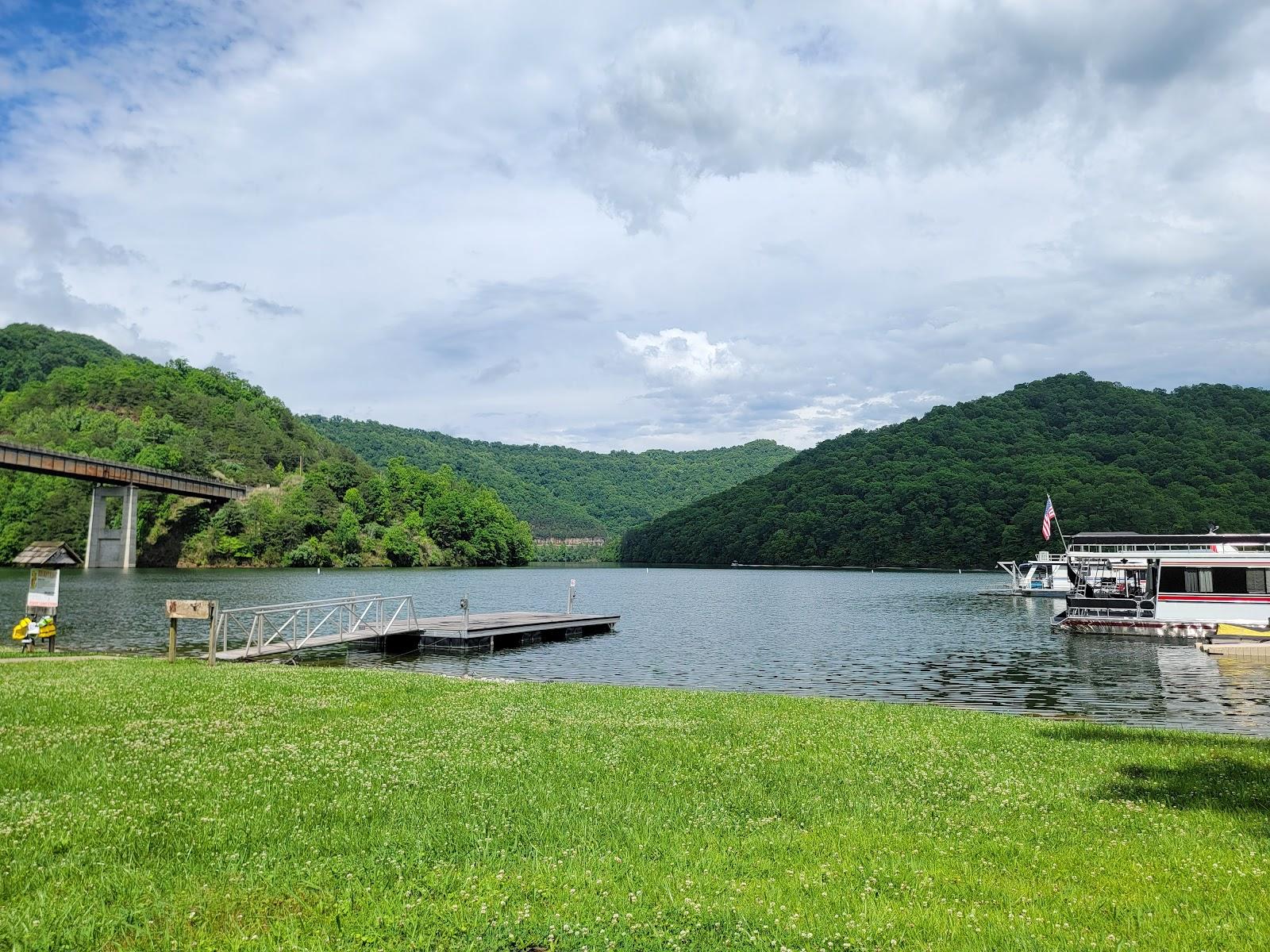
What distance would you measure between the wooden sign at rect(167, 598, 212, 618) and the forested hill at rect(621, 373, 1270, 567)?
12402cm

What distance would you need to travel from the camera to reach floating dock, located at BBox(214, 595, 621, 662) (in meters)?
30.9

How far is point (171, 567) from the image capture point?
146m

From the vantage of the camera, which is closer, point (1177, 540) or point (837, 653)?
point (837, 653)

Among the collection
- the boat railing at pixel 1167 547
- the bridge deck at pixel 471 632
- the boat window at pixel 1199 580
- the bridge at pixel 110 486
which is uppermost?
the bridge at pixel 110 486

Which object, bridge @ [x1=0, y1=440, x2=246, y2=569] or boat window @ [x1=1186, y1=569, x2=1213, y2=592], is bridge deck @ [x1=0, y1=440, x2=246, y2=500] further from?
boat window @ [x1=1186, y1=569, x2=1213, y2=592]

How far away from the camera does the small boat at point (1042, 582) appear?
86500mm

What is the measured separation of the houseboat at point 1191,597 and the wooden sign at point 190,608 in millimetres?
45731

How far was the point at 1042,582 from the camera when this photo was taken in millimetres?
91312

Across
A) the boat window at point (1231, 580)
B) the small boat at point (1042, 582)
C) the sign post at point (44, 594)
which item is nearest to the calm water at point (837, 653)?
the small boat at point (1042, 582)

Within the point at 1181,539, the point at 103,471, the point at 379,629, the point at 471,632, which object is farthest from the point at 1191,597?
the point at 103,471

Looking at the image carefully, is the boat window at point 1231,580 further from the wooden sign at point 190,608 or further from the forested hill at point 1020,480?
the forested hill at point 1020,480

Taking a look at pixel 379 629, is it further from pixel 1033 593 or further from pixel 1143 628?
pixel 1033 593

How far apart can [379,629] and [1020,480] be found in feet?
437

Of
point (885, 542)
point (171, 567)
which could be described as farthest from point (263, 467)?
point (885, 542)
